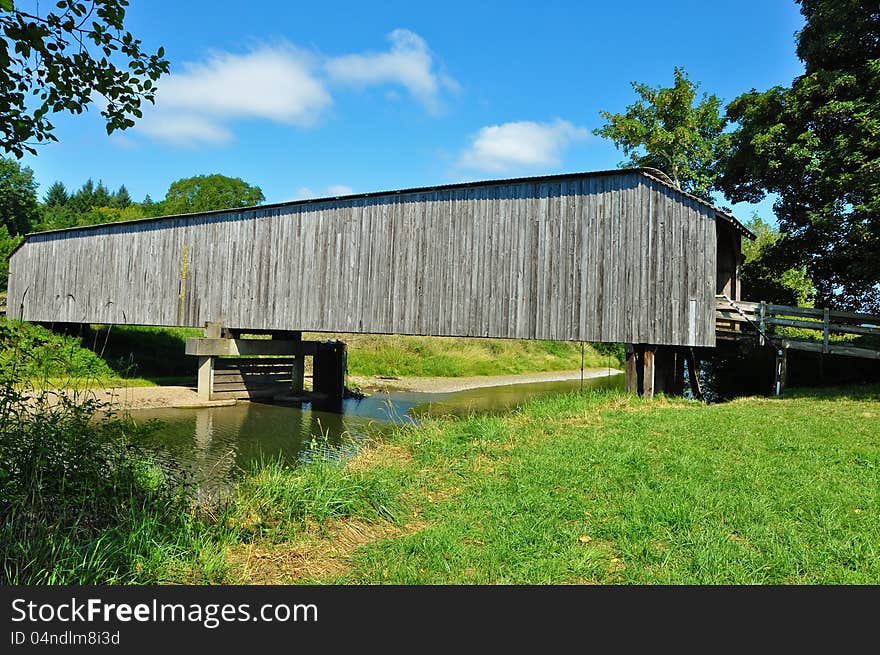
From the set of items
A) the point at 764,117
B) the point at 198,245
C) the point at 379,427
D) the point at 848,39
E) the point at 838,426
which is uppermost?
the point at 848,39

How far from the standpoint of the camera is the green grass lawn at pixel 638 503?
423 cm

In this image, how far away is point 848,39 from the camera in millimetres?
14281

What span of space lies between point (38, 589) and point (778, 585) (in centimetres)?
458

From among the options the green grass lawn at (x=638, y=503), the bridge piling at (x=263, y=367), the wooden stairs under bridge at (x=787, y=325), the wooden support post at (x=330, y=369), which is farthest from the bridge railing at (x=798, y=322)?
the wooden support post at (x=330, y=369)

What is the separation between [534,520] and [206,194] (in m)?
62.0

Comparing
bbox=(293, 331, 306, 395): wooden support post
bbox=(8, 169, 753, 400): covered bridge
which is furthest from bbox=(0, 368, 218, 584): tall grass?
bbox=(293, 331, 306, 395): wooden support post

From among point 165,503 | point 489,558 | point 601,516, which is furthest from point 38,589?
point 601,516

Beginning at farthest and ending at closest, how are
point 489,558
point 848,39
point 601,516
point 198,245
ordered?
1. point 198,245
2. point 848,39
3. point 601,516
4. point 489,558

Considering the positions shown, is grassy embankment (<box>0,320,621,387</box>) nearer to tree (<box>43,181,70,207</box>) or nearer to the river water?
the river water

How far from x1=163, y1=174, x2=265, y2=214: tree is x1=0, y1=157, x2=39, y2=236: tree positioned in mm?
11754

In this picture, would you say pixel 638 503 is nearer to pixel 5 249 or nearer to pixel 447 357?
pixel 447 357

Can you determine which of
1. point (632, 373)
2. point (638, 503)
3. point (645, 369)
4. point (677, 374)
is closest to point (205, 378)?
point (632, 373)

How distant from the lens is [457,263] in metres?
14.0

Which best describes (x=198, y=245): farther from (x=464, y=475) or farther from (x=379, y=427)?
(x=464, y=475)
